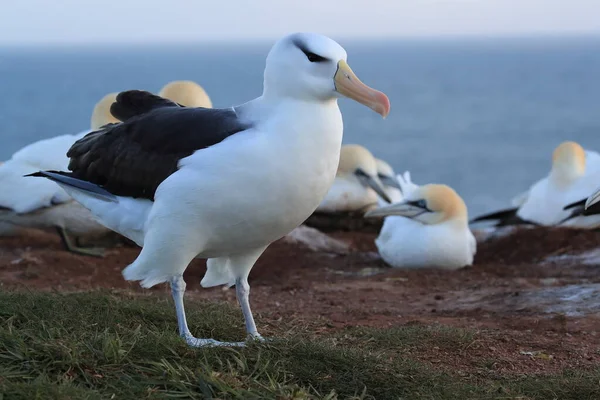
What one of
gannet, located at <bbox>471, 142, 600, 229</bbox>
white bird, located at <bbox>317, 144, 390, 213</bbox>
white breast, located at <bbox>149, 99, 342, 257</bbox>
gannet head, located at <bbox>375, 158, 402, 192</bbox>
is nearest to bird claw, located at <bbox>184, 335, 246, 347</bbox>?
white breast, located at <bbox>149, 99, 342, 257</bbox>

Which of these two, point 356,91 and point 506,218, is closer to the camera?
point 356,91

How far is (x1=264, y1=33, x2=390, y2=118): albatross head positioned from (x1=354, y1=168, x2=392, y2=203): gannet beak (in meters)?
7.62

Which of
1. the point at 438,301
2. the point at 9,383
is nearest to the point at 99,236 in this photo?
the point at 438,301

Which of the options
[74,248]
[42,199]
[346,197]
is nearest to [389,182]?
[346,197]

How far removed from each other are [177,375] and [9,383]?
0.64 m

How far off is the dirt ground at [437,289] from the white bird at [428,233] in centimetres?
20

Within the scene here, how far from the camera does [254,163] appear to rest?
4.80 metres

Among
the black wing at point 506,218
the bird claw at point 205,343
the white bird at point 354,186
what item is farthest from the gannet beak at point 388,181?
the bird claw at point 205,343

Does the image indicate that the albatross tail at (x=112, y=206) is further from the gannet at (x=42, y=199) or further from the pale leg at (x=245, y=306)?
the gannet at (x=42, y=199)

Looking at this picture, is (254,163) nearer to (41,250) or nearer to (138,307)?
(138,307)

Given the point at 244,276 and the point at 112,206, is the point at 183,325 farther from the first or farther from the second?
the point at 112,206

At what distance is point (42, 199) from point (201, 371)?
5.79 metres

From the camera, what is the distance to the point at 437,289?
8281 millimetres

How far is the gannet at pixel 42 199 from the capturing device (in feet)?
31.6
